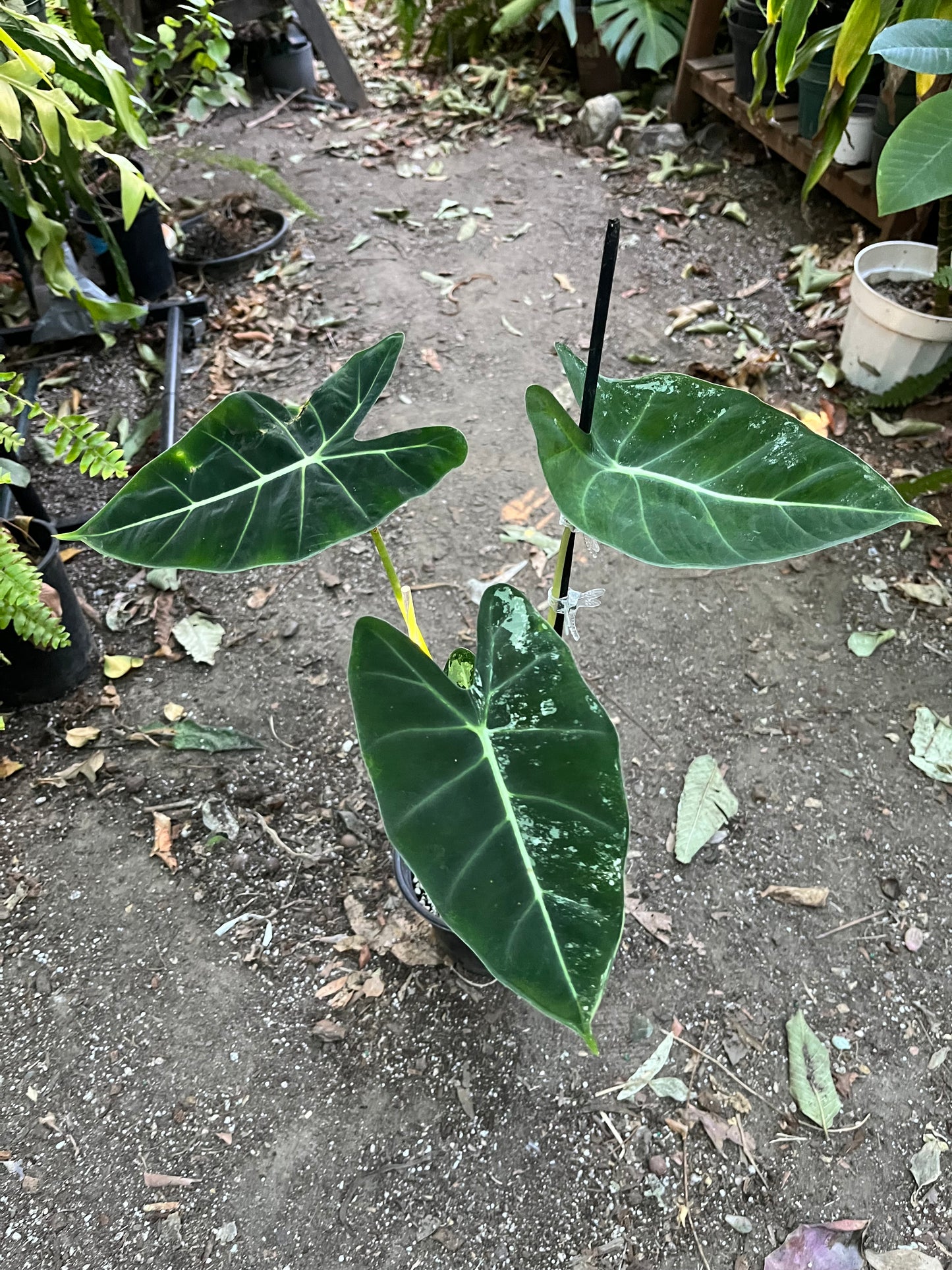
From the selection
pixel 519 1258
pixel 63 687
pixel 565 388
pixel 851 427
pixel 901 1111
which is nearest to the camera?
pixel 519 1258

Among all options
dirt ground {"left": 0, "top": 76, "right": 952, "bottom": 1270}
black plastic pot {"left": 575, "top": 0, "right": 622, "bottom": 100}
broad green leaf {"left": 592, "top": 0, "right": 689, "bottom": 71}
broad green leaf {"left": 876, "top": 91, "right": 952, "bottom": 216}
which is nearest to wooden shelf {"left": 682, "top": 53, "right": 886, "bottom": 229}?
broad green leaf {"left": 592, "top": 0, "right": 689, "bottom": 71}

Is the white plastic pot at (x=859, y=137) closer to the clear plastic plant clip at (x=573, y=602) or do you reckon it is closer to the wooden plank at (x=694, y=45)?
the wooden plank at (x=694, y=45)

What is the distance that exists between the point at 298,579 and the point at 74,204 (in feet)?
5.14

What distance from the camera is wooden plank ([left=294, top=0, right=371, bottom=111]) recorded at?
3631 mm

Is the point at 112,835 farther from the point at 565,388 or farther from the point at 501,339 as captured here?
the point at 501,339

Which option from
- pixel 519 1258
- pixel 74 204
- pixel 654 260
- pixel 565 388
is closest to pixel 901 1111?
pixel 519 1258

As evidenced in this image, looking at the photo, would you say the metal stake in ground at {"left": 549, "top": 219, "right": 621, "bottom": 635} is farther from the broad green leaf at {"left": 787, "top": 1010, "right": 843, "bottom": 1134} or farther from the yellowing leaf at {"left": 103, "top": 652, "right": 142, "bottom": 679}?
the yellowing leaf at {"left": 103, "top": 652, "right": 142, "bottom": 679}

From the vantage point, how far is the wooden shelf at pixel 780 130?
2412mm

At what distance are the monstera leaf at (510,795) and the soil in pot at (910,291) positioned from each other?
191 centimetres

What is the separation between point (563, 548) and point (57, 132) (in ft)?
4.13

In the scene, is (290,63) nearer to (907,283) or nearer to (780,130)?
(780,130)

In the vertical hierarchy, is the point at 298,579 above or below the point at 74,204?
below

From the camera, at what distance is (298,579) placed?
1.88m

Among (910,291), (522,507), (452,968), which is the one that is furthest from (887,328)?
(452,968)
